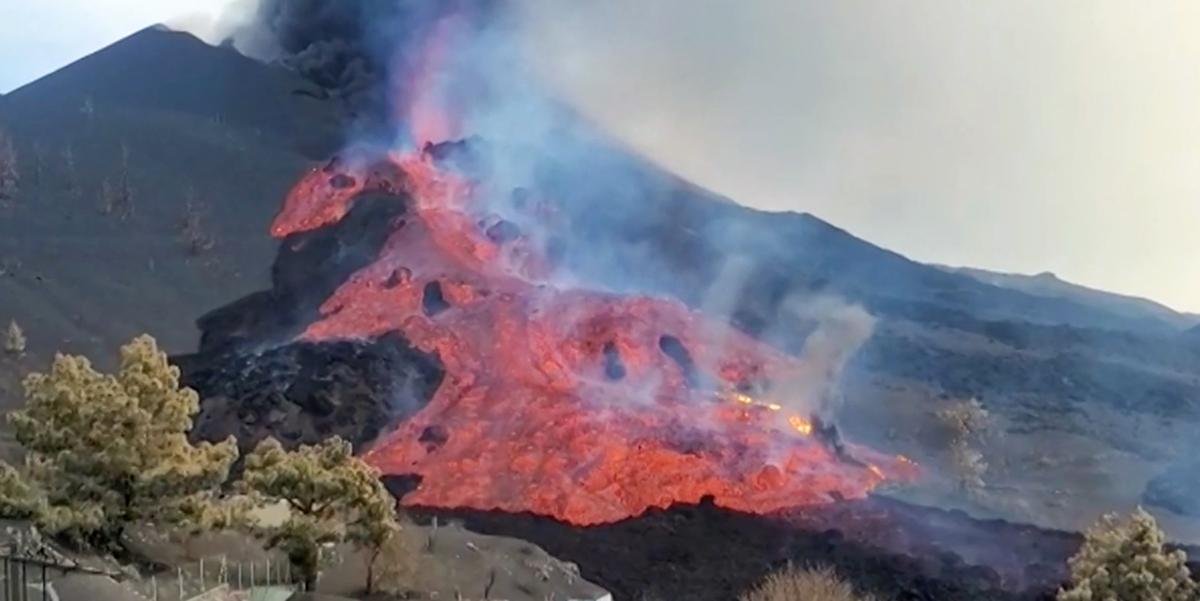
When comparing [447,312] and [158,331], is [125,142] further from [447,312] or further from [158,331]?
[447,312]

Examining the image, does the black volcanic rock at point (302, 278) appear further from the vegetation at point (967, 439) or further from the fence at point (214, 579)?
the vegetation at point (967, 439)

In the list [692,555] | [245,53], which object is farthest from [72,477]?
[245,53]

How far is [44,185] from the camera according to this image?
231 ft

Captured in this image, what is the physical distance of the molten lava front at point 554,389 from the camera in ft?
169

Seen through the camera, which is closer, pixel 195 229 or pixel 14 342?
pixel 14 342

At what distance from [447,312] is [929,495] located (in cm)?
2527

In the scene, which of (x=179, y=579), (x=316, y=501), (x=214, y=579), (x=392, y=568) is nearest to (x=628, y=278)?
(x=392, y=568)

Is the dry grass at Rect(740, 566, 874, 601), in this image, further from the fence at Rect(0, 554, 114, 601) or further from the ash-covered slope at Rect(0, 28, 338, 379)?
the ash-covered slope at Rect(0, 28, 338, 379)

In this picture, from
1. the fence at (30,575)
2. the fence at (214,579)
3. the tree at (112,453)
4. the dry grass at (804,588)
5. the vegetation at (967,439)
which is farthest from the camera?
the vegetation at (967,439)

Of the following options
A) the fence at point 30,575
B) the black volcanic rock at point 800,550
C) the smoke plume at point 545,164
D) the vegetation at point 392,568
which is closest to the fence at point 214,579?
the vegetation at point 392,568

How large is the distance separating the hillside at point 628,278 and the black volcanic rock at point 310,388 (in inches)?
165

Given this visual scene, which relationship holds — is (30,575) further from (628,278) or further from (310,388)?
(628,278)

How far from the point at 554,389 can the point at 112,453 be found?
101 ft

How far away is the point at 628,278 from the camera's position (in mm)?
71438
